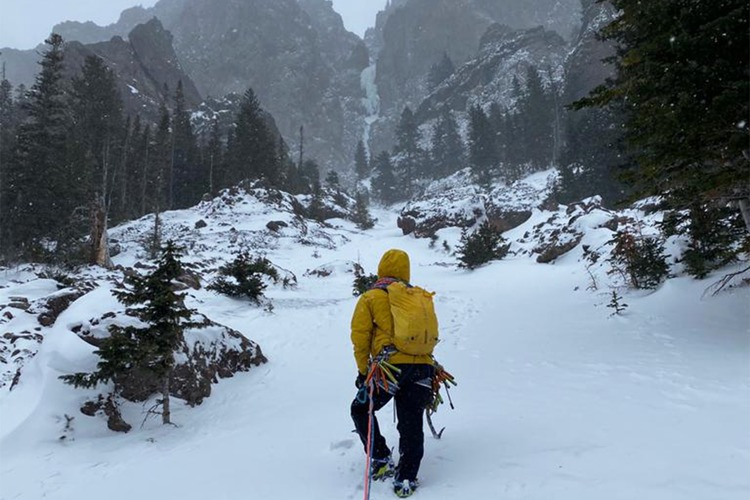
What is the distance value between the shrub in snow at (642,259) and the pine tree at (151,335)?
10056mm

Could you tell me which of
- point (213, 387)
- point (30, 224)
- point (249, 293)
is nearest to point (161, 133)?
point (30, 224)

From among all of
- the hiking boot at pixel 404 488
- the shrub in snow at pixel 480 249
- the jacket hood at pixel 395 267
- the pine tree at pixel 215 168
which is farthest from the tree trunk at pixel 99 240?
the pine tree at pixel 215 168

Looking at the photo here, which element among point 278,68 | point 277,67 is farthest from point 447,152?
point 277,67

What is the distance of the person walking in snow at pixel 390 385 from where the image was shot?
3580 mm

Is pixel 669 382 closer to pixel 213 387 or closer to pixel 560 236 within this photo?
pixel 213 387

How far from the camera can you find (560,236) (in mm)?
22375

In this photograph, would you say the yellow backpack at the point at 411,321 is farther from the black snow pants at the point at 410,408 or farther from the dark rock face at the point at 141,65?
the dark rock face at the point at 141,65

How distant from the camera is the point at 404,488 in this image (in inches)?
136

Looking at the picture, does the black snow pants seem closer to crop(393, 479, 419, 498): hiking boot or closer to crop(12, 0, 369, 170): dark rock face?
crop(393, 479, 419, 498): hiking boot

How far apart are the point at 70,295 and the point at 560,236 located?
21324 mm

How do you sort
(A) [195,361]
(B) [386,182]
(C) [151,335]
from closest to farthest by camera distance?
(C) [151,335] → (A) [195,361] → (B) [386,182]

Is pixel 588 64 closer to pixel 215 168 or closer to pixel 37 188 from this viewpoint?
pixel 215 168

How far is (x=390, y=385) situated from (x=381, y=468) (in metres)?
0.89

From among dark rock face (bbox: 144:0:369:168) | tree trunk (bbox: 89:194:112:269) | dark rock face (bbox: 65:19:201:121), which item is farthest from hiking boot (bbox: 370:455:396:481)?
dark rock face (bbox: 144:0:369:168)
